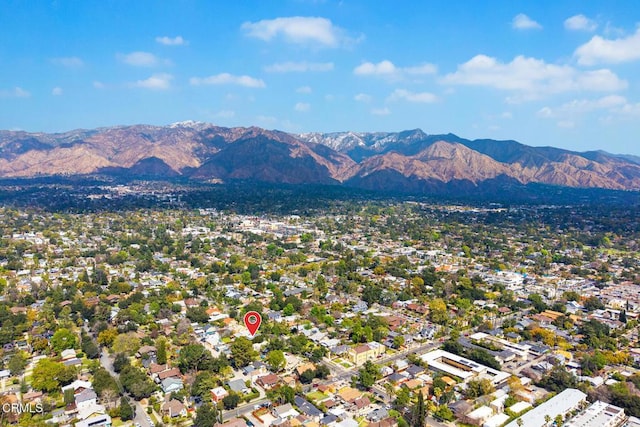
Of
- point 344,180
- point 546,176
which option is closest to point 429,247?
point 344,180

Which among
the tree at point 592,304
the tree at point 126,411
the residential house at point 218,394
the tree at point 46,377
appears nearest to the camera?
the tree at point 126,411

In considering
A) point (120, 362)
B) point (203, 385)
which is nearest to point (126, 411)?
point (203, 385)

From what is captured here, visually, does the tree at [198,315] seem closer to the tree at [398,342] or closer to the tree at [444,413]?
the tree at [398,342]

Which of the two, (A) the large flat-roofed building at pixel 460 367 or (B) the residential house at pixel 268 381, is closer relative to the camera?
(B) the residential house at pixel 268 381

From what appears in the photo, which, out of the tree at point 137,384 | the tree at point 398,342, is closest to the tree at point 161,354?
the tree at point 137,384

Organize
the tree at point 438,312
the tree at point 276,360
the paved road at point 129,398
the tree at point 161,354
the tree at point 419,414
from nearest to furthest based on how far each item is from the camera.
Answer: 1. the tree at point 419,414
2. the paved road at point 129,398
3. the tree at point 276,360
4. the tree at point 161,354
5. the tree at point 438,312

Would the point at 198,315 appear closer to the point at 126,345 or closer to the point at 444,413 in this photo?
the point at 126,345

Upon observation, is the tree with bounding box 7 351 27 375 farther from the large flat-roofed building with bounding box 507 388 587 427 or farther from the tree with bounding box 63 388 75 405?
the large flat-roofed building with bounding box 507 388 587 427
